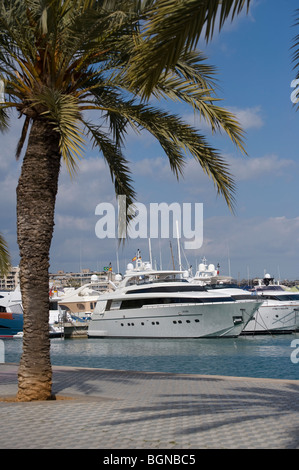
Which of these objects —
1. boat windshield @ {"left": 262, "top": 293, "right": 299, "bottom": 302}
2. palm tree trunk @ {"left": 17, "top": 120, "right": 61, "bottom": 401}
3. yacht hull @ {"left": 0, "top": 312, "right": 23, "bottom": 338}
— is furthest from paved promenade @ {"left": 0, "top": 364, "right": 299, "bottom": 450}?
yacht hull @ {"left": 0, "top": 312, "right": 23, "bottom": 338}

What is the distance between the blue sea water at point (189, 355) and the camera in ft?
77.9

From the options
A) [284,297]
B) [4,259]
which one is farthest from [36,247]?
[284,297]

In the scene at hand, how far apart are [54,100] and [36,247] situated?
8.35ft

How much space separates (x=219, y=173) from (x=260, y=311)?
32.0 metres

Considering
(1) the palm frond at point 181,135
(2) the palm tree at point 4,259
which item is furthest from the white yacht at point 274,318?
(1) the palm frond at point 181,135

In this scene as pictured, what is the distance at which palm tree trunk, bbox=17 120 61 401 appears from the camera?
9.97 m

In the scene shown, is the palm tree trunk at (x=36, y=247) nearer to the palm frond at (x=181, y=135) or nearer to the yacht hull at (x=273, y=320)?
the palm frond at (x=181, y=135)

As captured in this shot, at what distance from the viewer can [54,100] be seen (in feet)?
30.1

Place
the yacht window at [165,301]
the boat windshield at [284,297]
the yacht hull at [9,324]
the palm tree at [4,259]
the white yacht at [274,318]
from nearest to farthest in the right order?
the palm tree at [4,259]
the yacht window at [165,301]
the white yacht at [274,318]
the boat windshield at [284,297]
the yacht hull at [9,324]

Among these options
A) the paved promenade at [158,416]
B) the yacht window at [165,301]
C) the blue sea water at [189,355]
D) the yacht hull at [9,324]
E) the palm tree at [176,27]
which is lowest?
the blue sea water at [189,355]

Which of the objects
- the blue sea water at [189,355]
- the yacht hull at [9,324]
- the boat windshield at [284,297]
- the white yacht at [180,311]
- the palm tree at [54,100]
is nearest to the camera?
the palm tree at [54,100]

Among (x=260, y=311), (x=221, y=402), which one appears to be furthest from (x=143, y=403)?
(x=260, y=311)

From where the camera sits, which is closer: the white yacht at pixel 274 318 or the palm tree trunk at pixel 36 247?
the palm tree trunk at pixel 36 247

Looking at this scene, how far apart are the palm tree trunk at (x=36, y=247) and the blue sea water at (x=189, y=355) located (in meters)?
12.6
